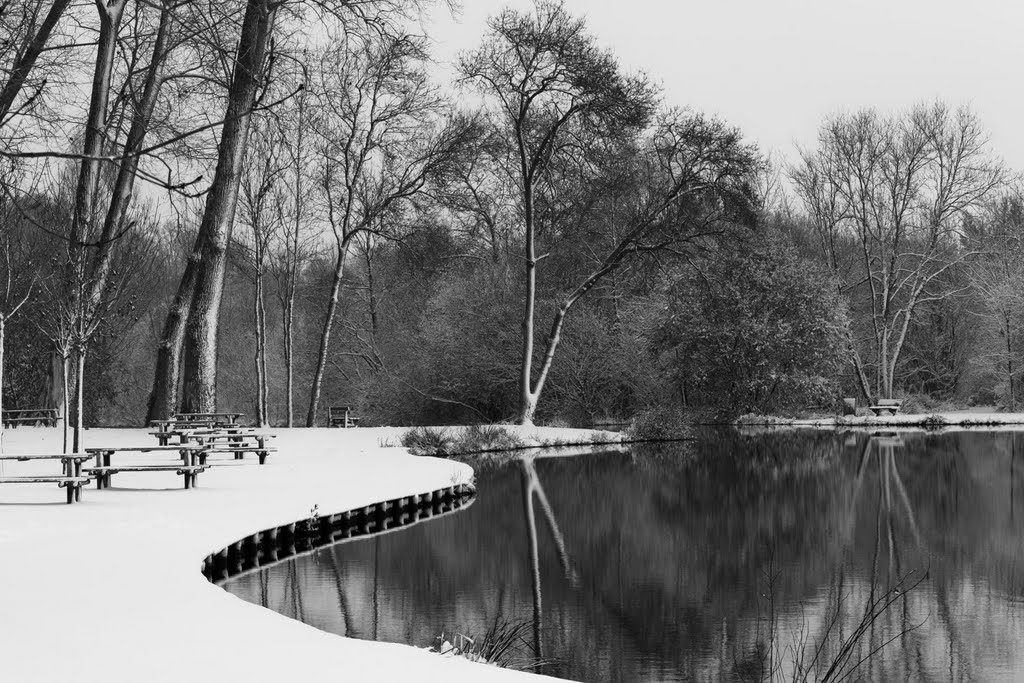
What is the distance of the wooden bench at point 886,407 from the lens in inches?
1382

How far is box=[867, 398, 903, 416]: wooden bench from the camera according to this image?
35.1 meters

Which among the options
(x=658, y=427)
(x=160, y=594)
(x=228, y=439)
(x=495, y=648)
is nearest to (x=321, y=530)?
(x=160, y=594)

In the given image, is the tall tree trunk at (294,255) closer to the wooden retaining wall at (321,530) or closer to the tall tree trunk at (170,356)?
the tall tree trunk at (170,356)

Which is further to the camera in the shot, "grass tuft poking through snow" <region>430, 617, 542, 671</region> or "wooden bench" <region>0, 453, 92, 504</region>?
"wooden bench" <region>0, 453, 92, 504</region>

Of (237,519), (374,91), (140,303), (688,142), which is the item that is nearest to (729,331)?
(688,142)

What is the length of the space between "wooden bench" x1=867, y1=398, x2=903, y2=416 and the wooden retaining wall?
880 inches

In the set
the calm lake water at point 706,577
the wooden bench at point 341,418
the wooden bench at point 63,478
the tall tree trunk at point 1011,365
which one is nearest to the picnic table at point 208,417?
the calm lake water at point 706,577

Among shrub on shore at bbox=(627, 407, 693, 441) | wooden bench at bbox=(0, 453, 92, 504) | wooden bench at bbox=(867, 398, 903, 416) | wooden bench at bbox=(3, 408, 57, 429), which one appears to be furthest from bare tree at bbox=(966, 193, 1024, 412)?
wooden bench at bbox=(0, 453, 92, 504)

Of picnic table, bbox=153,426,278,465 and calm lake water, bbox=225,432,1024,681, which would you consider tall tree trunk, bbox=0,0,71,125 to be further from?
picnic table, bbox=153,426,278,465

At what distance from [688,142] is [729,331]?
22.3 ft

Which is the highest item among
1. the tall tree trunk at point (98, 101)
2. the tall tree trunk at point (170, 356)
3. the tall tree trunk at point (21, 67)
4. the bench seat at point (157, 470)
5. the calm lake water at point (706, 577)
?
the tall tree trunk at point (98, 101)

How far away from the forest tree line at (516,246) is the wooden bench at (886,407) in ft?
7.81

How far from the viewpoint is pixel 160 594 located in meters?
7.12

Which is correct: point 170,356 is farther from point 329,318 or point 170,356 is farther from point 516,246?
point 516,246
